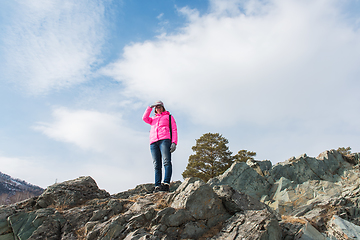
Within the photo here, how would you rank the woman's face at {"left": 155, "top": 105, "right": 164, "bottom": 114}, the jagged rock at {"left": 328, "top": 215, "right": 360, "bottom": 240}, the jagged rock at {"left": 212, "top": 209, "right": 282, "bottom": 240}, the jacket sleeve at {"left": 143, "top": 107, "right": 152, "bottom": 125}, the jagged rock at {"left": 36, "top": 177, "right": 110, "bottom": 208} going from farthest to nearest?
the jacket sleeve at {"left": 143, "top": 107, "right": 152, "bottom": 125} → the woman's face at {"left": 155, "top": 105, "right": 164, "bottom": 114} → the jagged rock at {"left": 36, "top": 177, "right": 110, "bottom": 208} → the jagged rock at {"left": 328, "top": 215, "right": 360, "bottom": 240} → the jagged rock at {"left": 212, "top": 209, "right": 282, "bottom": 240}

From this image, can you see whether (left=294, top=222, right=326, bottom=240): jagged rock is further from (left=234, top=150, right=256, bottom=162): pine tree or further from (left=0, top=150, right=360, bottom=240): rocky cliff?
(left=234, top=150, right=256, bottom=162): pine tree

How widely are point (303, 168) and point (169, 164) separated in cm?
1670

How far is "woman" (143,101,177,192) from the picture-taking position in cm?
799

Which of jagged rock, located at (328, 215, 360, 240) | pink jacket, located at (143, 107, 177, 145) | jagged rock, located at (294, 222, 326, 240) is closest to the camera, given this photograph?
jagged rock, located at (294, 222, 326, 240)

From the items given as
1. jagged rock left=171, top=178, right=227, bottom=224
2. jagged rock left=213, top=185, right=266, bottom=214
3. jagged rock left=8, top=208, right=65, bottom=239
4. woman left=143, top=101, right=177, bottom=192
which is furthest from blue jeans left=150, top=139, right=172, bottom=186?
jagged rock left=8, top=208, right=65, bottom=239

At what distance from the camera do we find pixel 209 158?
29.4 m

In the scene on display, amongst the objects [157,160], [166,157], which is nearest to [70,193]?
[157,160]

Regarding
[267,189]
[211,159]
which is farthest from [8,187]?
[267,189]

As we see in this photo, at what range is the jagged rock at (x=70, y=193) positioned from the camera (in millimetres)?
7406

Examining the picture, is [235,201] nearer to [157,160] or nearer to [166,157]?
[166,157]

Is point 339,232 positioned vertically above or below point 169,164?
below

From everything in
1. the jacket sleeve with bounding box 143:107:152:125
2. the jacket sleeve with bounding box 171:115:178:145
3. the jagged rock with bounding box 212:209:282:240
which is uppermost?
the jacket sleeve with bounding box 143:107:152:125

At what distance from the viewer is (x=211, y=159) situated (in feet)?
96.3

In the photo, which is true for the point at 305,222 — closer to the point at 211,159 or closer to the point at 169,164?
the point at 169,164
